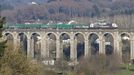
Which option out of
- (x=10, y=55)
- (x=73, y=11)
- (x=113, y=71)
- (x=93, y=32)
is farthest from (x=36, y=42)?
(x=73, y=11)

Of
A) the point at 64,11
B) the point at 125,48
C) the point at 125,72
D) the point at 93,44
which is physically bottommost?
the point at 125,72

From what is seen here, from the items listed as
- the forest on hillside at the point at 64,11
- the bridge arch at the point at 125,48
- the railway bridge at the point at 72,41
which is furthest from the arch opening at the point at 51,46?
the forest on hillside at the point at 64,11

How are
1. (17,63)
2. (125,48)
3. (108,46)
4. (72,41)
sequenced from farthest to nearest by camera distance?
(108,46), (125,48), (72,41), (17,63)

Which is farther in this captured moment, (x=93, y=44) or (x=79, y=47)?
(x=93, y=44)

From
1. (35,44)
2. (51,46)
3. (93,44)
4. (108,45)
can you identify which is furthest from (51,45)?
(108,45)

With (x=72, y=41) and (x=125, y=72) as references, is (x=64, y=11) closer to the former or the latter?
(x=72, y=41)

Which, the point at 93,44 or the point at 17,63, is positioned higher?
the point at 93,44

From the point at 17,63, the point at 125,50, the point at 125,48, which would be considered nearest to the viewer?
the point at 17,63

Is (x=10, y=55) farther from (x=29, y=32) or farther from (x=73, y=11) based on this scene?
(x=73, y=11)

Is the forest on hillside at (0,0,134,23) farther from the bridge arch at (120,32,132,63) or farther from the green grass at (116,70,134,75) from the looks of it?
the green grass at (116,70,134,75)

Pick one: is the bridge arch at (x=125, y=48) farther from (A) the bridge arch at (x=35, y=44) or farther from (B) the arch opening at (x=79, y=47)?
(A) the bridge arch at (x=35, y=44)

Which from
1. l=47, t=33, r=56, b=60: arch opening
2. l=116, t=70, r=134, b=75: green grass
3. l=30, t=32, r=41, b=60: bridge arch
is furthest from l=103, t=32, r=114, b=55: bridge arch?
l=116, t=70, r=134, b=75: green grass

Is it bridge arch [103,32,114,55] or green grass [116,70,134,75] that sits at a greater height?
bridge arch [103,32,114,55]

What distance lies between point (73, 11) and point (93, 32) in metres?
76.2
